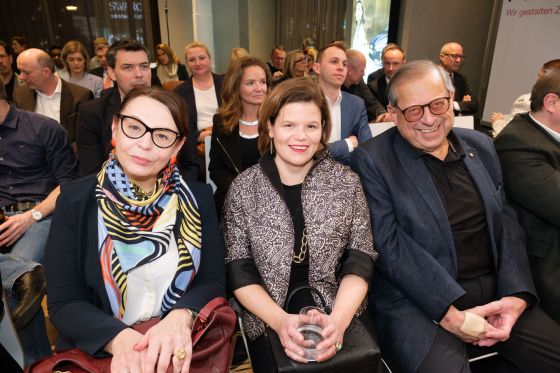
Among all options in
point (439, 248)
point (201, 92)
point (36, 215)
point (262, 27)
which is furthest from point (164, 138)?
point (262, 27)

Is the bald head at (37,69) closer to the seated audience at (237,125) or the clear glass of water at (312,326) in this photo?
the seated audience at (237,125)

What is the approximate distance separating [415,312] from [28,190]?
2.42 metres

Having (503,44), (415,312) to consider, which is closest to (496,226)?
(415,312)

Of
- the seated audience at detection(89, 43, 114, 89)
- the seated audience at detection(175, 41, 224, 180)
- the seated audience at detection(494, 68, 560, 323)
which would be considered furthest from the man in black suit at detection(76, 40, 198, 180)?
the seated audience at detection(89, 43, 114, 89)

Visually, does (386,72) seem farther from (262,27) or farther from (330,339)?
(262,27)

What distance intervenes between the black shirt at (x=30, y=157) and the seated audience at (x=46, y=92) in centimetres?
110

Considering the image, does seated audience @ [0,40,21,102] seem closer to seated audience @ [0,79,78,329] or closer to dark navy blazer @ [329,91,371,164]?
seated audience @ [0,79,78,329]

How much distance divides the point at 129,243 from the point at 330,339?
81cm

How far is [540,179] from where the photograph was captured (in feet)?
6.20

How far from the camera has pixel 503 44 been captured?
22.5 feet

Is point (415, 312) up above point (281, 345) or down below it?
below

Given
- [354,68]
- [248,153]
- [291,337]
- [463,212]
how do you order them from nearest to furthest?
1. [291,337]
2. [463,212]
3. [248,153]
4. [354,68]

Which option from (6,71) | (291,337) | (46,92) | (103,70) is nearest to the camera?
(291,337)

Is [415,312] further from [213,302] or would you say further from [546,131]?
[546,131]
